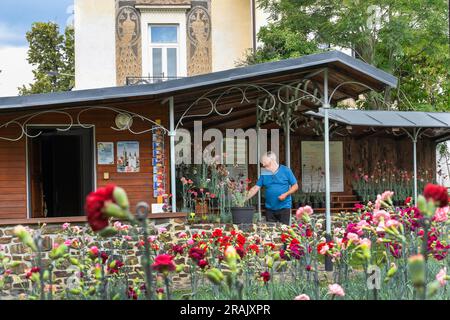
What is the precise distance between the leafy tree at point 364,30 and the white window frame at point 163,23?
6.65 feet

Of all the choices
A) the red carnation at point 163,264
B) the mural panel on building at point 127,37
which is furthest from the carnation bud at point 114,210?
the mural panel on building at point 127,37

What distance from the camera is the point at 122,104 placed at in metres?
11.1

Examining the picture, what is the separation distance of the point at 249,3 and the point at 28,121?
43.8ft

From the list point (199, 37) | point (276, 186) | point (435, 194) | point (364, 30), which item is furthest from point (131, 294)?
point (199, 37)

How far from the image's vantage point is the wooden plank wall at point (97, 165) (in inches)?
444

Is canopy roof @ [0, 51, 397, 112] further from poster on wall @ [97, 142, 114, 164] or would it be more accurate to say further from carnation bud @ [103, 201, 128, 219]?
carnation bud @ [103, 201, 128, 219]

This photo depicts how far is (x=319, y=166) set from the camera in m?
17.8

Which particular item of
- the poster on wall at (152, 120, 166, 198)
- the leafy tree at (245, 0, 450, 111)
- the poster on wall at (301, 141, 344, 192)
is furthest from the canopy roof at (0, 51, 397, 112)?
the leafy tree at (245, 0, 450, 111)

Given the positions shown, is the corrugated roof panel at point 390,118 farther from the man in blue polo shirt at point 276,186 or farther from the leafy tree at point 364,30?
the man in blue polo shirt at point 276,186

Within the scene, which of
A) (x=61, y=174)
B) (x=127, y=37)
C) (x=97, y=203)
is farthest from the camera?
(x=127, y=37)

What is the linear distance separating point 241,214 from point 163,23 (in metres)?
12.7

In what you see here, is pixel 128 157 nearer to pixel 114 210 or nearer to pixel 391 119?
pixel 391 119
